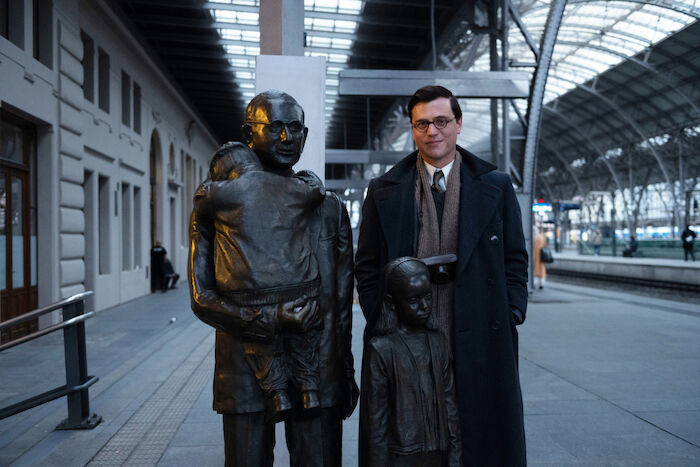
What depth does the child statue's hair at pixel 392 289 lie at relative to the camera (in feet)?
7.18

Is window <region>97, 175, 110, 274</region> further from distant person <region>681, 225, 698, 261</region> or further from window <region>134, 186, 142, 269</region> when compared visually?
distant person <region>681, 225, 698, 261</region>

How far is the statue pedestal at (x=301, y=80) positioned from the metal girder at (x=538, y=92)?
9.29m

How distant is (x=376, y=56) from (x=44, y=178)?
9903mm

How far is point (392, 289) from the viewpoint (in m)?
2.22

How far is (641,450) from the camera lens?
12.9 ft

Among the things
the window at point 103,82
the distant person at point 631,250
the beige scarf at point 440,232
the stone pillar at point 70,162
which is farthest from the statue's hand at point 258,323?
the distant person at point 631,250

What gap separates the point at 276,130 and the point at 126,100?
1447cm

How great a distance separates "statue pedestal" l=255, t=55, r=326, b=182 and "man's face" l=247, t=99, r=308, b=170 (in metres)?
1.39

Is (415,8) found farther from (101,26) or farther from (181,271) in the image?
(181,271)

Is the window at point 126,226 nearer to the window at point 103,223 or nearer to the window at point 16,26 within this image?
the window at point 103,223

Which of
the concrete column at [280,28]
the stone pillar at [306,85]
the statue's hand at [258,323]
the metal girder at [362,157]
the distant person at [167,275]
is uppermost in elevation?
the metal girder at [362,157]

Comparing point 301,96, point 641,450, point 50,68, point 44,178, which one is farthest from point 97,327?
point 641,450

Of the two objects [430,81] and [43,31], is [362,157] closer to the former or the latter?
[430,81]

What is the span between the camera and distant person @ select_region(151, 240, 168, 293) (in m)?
17.4
